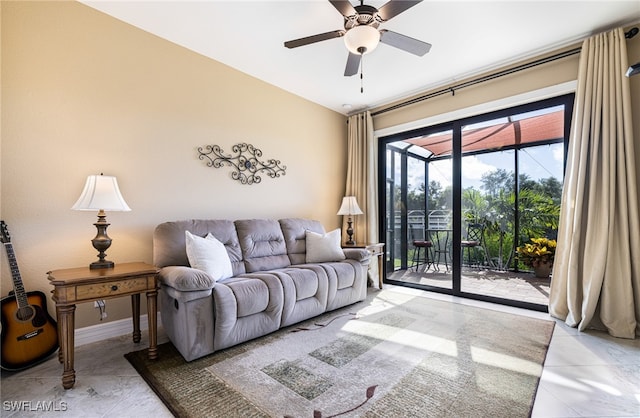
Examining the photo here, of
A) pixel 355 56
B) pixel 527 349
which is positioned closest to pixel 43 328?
pixel 355 56

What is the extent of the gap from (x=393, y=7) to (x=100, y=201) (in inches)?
95.0

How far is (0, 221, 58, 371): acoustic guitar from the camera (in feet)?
6.05

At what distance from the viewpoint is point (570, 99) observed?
Result: 2.94 metres

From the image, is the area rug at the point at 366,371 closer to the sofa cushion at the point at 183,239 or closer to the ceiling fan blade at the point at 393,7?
the sofa cushion at the point at 183,239

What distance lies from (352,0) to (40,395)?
11.0 feet

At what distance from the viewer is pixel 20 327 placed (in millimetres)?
1906

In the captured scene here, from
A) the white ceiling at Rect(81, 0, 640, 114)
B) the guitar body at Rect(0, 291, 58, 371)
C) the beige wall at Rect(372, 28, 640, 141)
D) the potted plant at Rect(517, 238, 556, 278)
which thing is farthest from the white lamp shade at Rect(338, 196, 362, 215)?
the guitar body at Rect(0, 291, 58, 371)

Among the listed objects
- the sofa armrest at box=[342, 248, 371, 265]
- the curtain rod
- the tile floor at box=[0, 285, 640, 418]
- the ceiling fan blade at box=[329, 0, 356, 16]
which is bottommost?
the tile floor at box=[0, 285, 640, 418]

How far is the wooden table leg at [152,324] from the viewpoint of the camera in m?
2.02

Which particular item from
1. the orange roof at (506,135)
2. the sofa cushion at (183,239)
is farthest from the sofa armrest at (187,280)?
the orange roof at (506,135)

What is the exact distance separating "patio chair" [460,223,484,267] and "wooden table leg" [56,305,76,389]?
3906 mm

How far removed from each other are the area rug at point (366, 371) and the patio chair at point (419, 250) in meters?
1.42

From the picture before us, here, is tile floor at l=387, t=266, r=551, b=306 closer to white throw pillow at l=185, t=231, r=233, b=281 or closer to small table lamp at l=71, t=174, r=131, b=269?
white throw pillow at l=185, t=231, r=233, b=281

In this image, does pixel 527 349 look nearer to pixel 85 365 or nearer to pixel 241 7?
pixel 85 365
